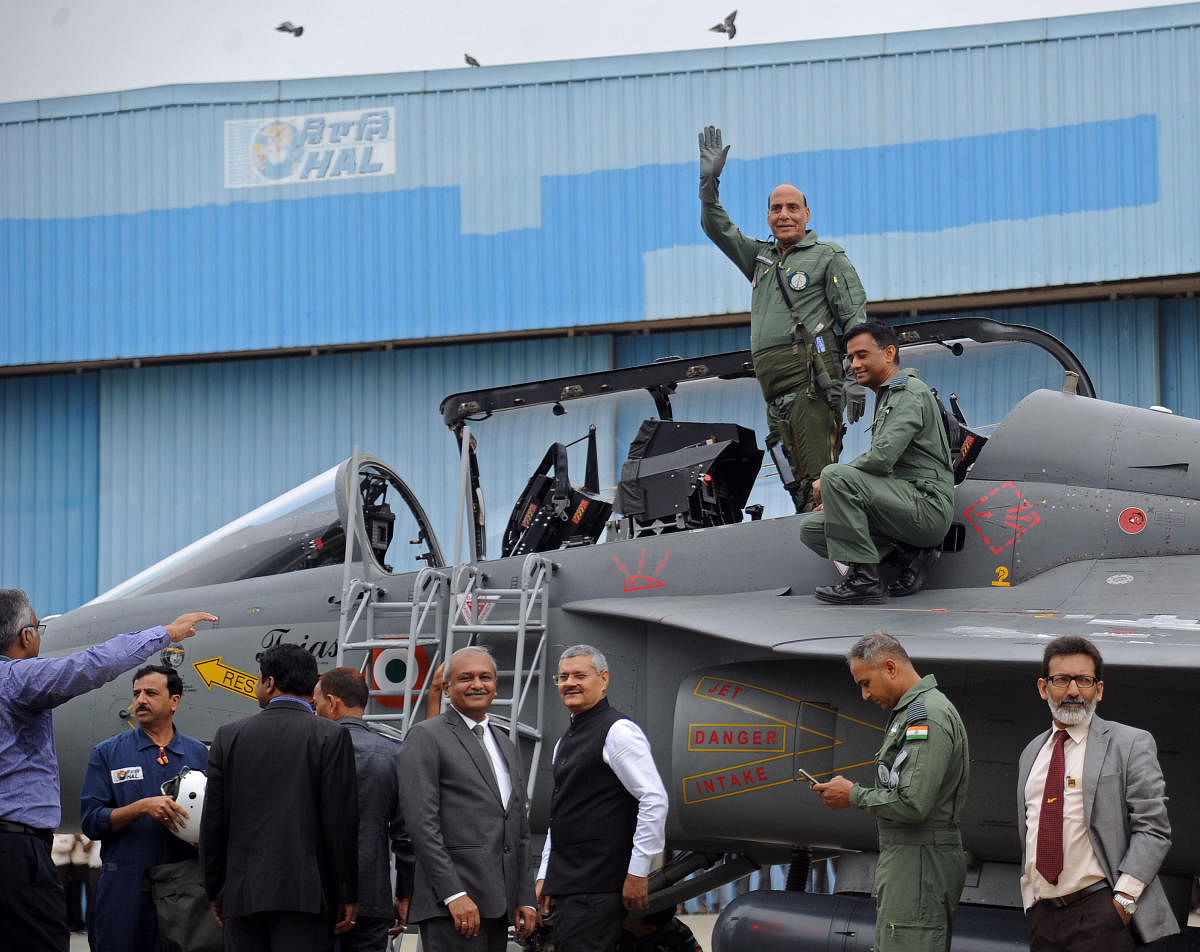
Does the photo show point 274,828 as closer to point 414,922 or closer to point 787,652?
point 414,922

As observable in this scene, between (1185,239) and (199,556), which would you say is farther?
(1185,239)

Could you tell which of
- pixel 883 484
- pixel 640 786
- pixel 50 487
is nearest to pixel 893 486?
pixel 883 484

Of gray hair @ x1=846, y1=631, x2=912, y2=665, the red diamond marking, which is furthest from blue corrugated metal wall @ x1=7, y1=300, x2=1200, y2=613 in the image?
gray hair @ x1=846, y1=631, x2=912, y2=665

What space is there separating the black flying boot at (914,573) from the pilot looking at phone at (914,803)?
1.76 metres

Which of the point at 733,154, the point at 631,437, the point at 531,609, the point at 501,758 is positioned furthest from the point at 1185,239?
the point at 501,758

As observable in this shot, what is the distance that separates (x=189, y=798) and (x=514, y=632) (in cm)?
180

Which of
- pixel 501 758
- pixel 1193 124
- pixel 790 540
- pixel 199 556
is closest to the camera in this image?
pixel 501 758

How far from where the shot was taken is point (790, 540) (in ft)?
24.3

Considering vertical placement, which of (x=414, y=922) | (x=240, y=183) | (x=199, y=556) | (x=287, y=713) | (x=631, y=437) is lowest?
(x=414, y=922)

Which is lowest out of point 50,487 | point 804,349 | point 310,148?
point 50,487

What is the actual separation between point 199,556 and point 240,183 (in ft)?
32.5

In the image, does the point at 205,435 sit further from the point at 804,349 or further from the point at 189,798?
the point at 189,798

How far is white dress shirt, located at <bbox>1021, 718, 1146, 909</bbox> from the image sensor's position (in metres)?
4.87

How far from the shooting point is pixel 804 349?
7680 mm
